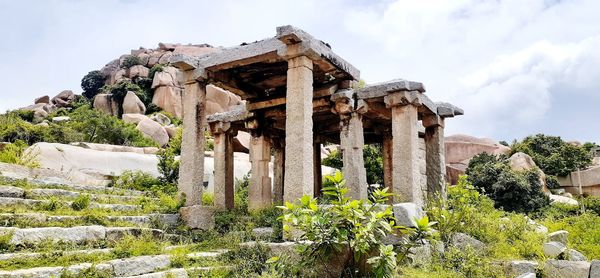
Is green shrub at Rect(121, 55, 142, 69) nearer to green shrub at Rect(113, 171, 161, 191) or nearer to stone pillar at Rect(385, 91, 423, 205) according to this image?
green shrub at Rect(113, 171, 161, 191)

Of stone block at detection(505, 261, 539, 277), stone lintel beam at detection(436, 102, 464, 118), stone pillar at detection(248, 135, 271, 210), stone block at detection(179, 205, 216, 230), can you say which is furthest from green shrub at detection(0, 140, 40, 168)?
stone block at detection(505, 261, 539, 277)

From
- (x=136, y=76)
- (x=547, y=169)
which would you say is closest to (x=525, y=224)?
(x=547, y=169)

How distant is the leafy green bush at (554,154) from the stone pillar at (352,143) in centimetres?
2400

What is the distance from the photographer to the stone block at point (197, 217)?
29.6 feet

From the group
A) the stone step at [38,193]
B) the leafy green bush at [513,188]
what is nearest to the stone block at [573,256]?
the stone step at [38,193]

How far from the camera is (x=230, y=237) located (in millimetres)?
7863

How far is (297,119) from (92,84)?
45.6 meters

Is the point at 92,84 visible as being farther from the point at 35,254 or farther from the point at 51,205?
the point at 35,254

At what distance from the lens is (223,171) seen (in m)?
12.8

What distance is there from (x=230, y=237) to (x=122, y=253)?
2103 millimetres

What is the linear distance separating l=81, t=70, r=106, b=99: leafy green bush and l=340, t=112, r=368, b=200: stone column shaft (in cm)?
4238

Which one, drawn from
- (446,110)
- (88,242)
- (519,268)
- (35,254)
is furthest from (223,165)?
(519,268)

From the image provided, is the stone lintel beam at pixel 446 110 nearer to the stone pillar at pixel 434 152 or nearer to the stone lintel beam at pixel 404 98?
the stone pillar at pixel 434 152

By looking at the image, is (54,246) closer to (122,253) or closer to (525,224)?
(122,253)
